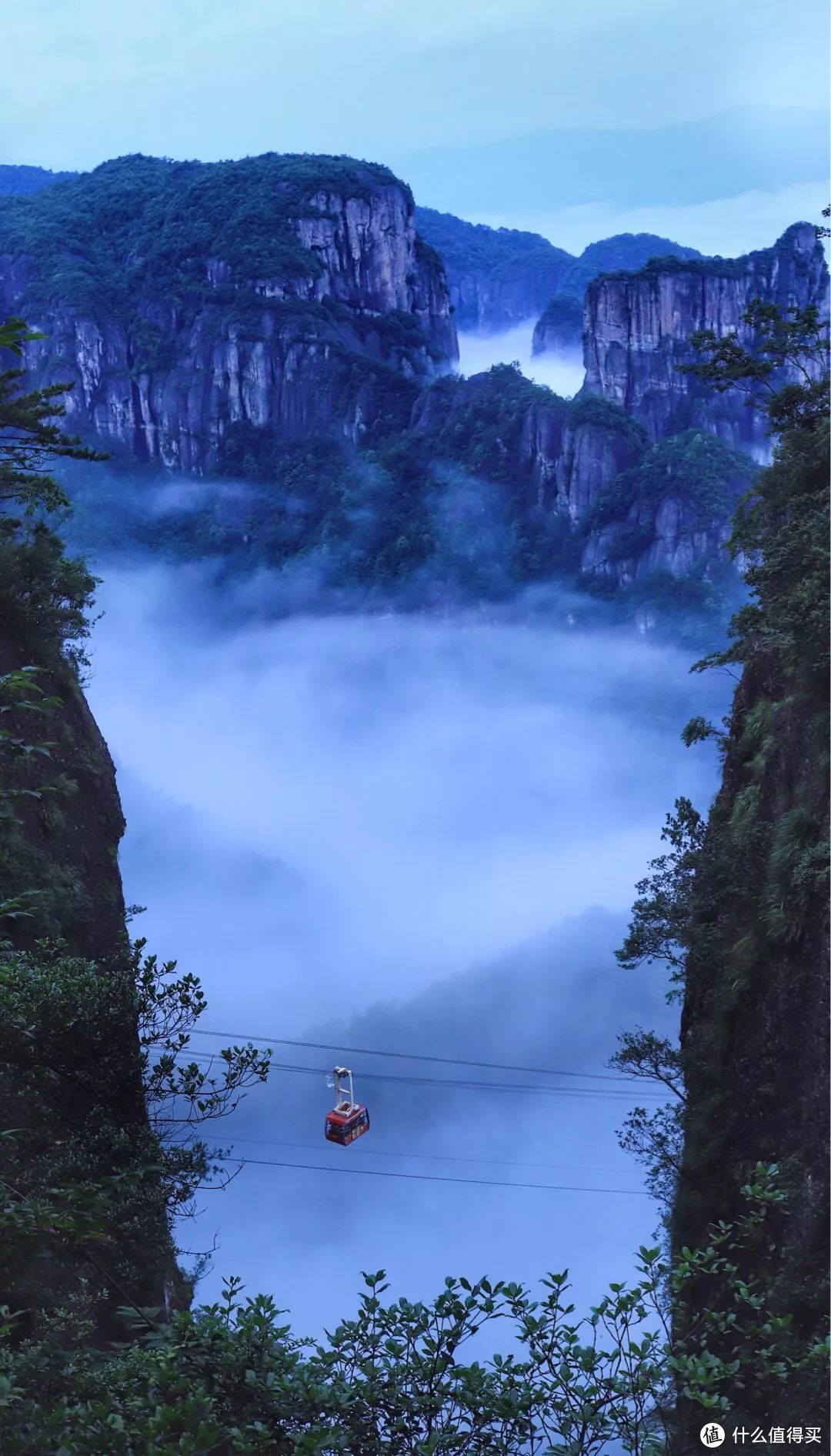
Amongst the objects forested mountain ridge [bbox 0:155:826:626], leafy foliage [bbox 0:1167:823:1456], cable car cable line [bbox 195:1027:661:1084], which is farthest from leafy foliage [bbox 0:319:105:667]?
forested mountain ridge [bbox 0:155:826:626]

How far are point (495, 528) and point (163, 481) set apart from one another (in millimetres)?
47278

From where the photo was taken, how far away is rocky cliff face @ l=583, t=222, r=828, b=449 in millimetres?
114188

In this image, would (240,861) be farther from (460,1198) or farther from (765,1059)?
(765,1059)

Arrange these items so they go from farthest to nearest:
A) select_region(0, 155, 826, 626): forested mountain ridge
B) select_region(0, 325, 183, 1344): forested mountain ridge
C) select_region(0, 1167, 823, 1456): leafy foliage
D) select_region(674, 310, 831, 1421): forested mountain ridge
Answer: select_region(0, 155, 826, 626): forested mountain ridge, select_region(674, 310, 831, 1421): forested mountain ridge, select_region(0, 325, 183, 1344): forested mountain ridge, select_region(0, 1167, 823, 1456): leafy foliage

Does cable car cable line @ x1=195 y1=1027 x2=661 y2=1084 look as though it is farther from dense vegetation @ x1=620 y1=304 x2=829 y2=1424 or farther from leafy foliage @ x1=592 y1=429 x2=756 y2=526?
leafy foliage @ x1=592 y1=429 x2=756 y2=526

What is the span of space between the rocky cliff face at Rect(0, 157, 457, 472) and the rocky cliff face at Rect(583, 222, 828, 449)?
31.9 metres

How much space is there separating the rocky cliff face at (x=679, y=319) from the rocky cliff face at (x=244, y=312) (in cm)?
3188

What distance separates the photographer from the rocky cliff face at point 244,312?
135250mm

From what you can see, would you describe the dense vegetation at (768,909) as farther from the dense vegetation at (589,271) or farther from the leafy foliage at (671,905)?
the dense vegetation at (589,271)

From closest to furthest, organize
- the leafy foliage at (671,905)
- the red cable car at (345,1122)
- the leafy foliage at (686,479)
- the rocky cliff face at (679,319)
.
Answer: the leafy foliage at (671,905) → the red cable car at (345,1122) → the leafy foliage at (686,479) → the rocky cliff face at (679,319)

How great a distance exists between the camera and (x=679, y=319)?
378 feet

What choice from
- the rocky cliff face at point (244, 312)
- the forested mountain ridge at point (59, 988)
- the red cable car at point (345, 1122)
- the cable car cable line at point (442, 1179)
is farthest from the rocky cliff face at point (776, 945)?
the rocky cliff face at point (244, 312)

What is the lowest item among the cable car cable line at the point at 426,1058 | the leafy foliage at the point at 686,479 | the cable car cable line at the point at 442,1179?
the cable car cable line at the point at 442,1179

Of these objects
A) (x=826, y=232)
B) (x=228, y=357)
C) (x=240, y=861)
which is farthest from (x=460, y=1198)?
(x=228, y=357)
